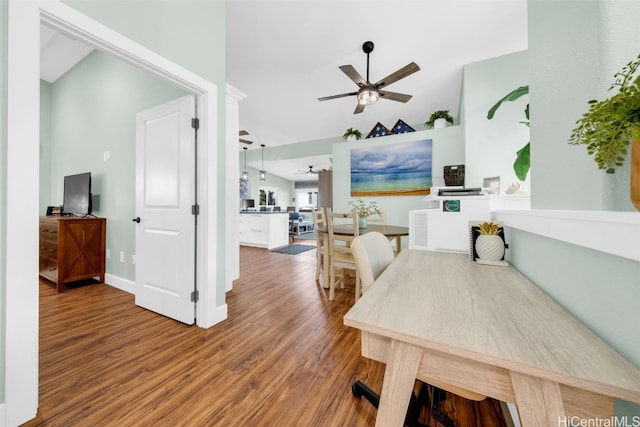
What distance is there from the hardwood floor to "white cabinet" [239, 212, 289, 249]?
310 centimetres

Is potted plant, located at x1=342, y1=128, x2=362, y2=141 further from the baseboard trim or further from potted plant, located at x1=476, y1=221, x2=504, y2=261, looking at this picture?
the baseboard trim

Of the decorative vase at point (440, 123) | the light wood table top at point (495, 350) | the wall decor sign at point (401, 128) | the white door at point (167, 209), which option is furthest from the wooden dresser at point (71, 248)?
the decorative vase at point (440, 123)

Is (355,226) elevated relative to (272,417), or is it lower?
elevated

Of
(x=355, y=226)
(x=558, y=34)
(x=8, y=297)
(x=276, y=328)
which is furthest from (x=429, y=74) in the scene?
(x=8, y=297)

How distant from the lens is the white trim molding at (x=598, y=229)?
40 centimetres

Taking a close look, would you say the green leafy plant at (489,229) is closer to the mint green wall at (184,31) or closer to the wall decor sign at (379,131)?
the mint green wall at (184,31)

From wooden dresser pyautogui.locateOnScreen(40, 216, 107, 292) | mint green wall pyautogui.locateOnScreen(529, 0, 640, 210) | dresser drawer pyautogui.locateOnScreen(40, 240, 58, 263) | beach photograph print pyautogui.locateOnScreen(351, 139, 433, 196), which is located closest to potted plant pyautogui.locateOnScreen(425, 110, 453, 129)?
beach photograph print pyautogui.locateOnScreen(351, 139, 433, 196)

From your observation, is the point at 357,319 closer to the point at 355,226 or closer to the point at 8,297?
the point at 8,297

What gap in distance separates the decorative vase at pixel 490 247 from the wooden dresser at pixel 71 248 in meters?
3.87

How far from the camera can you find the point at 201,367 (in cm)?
138

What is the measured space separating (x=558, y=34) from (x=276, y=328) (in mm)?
2218

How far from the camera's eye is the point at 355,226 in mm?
2420

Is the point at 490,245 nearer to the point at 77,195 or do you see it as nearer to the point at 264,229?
the point at 77,195

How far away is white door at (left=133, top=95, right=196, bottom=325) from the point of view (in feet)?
6.07
